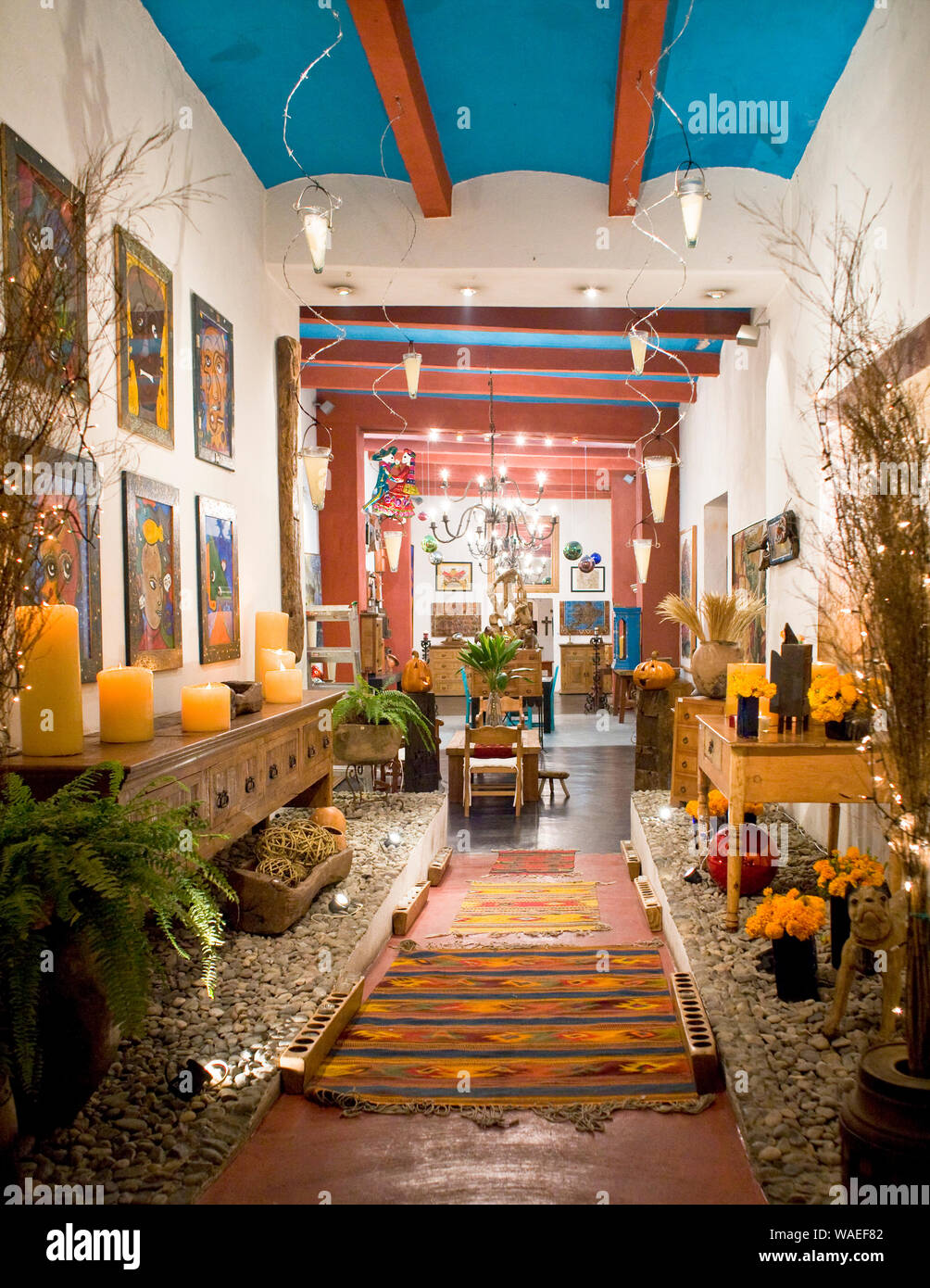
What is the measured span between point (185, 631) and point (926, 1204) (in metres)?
3.37

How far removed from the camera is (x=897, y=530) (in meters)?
2.35

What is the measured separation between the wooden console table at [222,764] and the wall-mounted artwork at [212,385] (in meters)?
1.26

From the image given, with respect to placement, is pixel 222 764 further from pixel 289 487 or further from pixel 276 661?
pixel 289 487

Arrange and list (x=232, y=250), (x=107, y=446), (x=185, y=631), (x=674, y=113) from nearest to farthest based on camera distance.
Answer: (x=107, y=446) → (x=185, y=631) → (x=674, y=113) → (x=232, y=250)

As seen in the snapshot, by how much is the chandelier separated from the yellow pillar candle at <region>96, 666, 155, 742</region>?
6760mm

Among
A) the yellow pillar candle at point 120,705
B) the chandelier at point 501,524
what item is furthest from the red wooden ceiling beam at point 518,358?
the yellow pillar candle at point 120,705

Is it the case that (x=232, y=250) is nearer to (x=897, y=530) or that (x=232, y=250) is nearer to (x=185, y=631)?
(x=185, y=631)

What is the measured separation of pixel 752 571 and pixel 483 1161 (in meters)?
5.83

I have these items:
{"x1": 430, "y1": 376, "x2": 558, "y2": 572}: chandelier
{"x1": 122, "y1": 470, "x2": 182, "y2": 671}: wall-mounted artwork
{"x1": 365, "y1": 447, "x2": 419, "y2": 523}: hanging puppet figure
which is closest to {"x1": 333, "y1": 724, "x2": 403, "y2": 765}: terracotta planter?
{"x1": 122, "y1": 470, "x2": 182, "y2": 671}: wall-mounted artwork

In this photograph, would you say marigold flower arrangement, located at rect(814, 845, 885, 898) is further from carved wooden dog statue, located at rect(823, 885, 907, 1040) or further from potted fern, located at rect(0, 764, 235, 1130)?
potted fern, located at rect(0, 764, 235, 1130)

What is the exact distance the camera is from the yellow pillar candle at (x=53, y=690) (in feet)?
8.25

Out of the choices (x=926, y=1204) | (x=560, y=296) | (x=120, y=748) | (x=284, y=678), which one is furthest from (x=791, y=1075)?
(x=560, y=296)

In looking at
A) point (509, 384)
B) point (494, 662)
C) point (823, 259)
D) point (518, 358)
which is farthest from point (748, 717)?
point (509, 384)

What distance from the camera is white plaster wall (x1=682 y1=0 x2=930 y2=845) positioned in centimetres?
349
